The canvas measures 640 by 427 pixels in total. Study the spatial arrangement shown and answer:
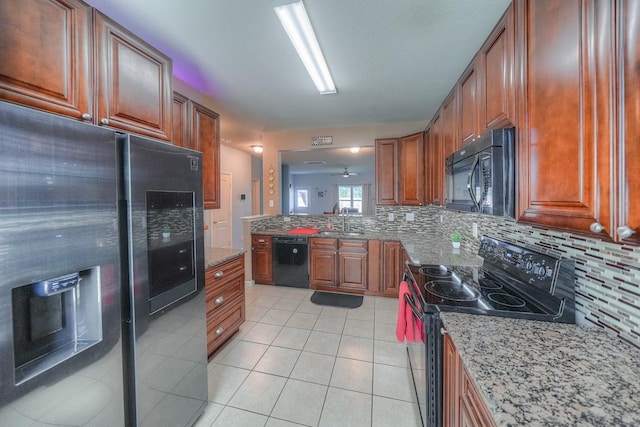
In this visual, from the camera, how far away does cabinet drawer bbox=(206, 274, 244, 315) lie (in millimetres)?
2040

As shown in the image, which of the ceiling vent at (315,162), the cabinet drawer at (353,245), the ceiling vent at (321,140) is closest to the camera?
the cabinet drawer at (353,245)

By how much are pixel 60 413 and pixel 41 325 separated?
13.0 inches

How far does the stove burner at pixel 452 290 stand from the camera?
4.37 ft

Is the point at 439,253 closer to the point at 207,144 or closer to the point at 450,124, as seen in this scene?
the point at 450,124

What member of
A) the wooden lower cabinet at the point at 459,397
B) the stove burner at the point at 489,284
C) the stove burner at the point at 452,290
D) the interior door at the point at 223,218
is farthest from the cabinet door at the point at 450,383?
the interior door at the point at 223,218

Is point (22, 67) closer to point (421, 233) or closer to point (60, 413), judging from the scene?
point (60, 413)

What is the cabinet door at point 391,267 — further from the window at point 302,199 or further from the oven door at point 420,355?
the window at point 302,199

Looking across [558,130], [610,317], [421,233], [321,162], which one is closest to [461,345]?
[610,317]

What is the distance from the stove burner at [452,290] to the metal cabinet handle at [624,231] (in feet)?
2.52

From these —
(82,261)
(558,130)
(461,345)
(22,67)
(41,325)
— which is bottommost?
(461,345)

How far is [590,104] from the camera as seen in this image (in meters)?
0.74

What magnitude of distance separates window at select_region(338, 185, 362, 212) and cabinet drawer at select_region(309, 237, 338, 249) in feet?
5.61

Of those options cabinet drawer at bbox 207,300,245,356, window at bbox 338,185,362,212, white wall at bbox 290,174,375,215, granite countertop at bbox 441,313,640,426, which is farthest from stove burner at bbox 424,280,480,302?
white wall at bbox 290,174,375,215

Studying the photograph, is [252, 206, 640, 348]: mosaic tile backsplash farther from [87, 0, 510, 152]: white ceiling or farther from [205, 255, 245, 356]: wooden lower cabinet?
[205, 255, 245, 356]: wooden lower cabinet
